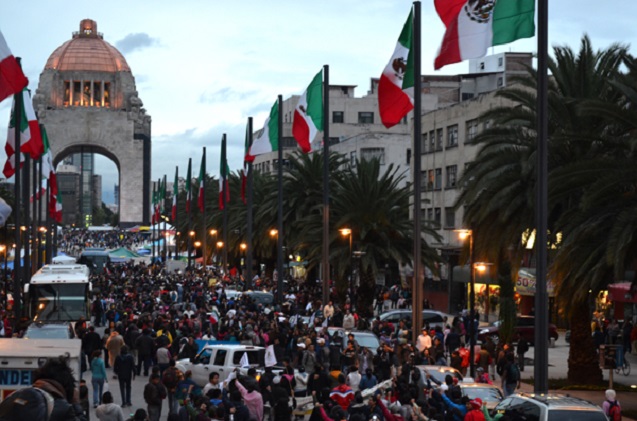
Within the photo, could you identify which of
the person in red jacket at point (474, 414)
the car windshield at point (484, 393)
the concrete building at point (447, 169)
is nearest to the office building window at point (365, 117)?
the concrete building at point (447, 169)

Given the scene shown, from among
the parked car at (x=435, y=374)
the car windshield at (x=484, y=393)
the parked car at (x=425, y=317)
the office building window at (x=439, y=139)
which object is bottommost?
the parked car at (x=425, y=317)

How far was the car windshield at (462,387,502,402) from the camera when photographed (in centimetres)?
2162

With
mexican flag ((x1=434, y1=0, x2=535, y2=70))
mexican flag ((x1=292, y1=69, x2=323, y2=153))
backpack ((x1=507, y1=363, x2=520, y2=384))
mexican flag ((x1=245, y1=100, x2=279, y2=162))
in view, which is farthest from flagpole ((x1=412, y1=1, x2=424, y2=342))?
mexican flag ((x1=245, y1=100, x2=279, y2=162))

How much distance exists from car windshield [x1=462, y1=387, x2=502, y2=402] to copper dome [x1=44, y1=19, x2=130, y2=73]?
16968cm

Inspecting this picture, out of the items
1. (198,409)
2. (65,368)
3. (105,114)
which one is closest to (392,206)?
(198,409)

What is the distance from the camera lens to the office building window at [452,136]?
203 ft

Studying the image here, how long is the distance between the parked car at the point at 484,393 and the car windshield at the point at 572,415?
16.0 feet

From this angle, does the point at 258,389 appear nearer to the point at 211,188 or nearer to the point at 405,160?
the point at 405,160

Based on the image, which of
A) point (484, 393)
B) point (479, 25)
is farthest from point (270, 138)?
point (484, 393)

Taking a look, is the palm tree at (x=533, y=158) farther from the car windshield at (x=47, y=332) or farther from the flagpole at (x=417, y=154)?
the car windshield at (x=47, y=332)

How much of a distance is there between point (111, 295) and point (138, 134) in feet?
399

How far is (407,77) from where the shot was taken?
95.9ft

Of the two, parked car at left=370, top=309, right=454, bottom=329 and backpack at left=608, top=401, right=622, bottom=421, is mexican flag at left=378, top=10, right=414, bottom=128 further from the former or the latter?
parked car at left=370, top=309, right=454, bottom=329

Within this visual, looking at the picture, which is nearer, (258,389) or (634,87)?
(258,389)
